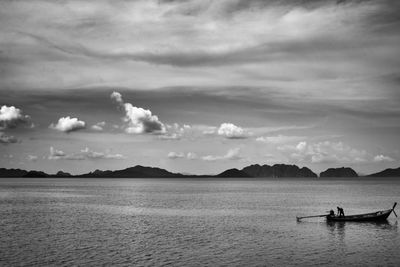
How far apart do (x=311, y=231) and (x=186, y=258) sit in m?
25.5

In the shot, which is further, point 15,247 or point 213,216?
point 213,216

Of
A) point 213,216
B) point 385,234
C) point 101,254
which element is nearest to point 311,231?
point 385,234

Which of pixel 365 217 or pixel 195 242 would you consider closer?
pixel 195 242

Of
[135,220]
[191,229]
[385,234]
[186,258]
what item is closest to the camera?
[186,258]

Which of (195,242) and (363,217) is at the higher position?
(363,217)

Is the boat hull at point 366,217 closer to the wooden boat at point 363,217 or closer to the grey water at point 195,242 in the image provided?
the wooden boat at point 363,217

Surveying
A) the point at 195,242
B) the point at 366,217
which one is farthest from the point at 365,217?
the point at 195,242

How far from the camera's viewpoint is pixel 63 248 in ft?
149

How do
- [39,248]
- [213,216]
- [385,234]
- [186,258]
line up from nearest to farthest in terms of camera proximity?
[186,258] < [39,248] < [385,234] < [213,216]

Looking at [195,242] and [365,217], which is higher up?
[365,217]

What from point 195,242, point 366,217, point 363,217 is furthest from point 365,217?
point 195,242

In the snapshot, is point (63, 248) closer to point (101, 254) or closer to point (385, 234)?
point (101, 254)

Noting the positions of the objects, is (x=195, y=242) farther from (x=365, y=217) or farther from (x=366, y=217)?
(x=366, y=217)

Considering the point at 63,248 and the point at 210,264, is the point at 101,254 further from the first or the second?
the point at 210,264
